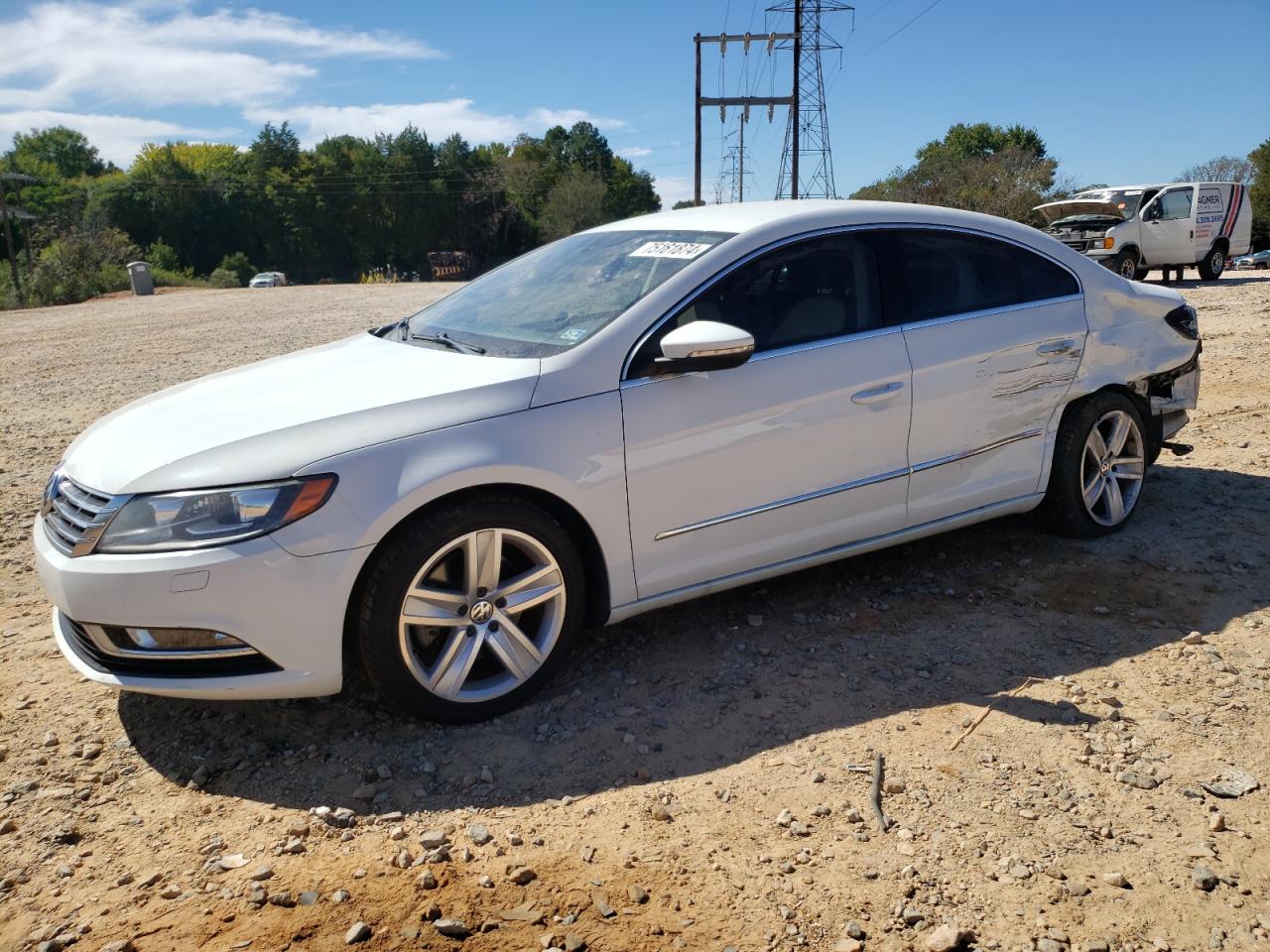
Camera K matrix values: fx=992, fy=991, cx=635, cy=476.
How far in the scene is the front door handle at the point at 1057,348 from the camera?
Answer: 448 centimetres

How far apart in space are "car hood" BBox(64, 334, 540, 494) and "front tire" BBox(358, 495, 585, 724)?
340mm

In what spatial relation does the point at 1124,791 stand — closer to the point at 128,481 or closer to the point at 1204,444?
the point at 128,481

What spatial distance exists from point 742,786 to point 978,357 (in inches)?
87.4

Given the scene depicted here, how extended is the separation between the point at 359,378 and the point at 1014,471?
9.50 ft

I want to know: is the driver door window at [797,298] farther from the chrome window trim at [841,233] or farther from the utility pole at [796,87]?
the utility pole at [796,87]

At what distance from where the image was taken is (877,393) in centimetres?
396

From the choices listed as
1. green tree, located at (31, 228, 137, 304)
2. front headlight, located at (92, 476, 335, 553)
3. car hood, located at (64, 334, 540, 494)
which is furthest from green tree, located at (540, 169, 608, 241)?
front headlight, located at (92, 476, 335, 553)

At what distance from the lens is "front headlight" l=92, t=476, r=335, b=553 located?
9.78 ft

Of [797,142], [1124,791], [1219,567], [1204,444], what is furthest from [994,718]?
[797,142]

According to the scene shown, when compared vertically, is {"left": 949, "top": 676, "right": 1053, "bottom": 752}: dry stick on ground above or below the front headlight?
below

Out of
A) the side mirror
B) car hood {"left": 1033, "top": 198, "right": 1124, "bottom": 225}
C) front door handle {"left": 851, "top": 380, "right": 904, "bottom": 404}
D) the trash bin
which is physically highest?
car hood {"left": 1033, "top": 198, "right": 1124, "bottom": 225}

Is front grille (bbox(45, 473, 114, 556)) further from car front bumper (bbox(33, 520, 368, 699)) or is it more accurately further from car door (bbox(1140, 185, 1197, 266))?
car door (bbox(1140, 185, 1197, 266))

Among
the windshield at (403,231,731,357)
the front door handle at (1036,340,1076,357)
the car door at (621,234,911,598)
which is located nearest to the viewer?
the car door at (621,234,911,598)

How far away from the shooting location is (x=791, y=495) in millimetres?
3832
